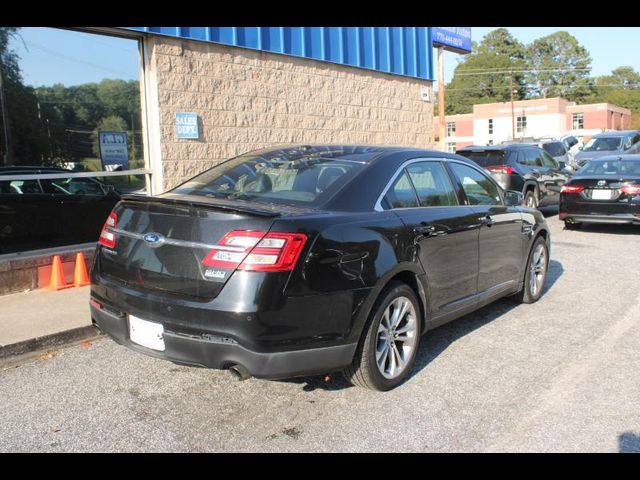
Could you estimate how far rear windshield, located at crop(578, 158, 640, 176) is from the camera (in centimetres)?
1067

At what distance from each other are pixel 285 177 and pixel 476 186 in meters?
2.06

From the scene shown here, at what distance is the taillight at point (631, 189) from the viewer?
10117 mm

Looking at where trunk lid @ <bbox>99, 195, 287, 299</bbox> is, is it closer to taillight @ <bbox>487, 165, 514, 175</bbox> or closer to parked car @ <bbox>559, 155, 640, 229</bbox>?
parked car @ <bbox>559, 155, 640, 229</bbox>

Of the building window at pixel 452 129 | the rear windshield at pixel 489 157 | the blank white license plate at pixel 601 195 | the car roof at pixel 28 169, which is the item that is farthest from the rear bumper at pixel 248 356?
the building window at pixel 452 129

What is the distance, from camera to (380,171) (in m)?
4.12

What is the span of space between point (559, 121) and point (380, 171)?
76.3 m

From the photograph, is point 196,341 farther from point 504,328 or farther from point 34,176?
point 34,176

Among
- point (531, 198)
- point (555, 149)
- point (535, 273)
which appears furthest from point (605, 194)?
point (555, 149)

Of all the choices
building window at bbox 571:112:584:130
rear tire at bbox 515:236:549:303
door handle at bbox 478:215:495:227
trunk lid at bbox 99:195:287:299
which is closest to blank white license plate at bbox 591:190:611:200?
rear tire at bbox 515:236:549:303

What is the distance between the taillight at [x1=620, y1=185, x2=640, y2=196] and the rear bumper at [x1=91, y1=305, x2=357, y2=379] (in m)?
8.51

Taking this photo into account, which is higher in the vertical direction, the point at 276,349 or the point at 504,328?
the point at 276,349

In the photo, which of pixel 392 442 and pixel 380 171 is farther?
pixel 380 171

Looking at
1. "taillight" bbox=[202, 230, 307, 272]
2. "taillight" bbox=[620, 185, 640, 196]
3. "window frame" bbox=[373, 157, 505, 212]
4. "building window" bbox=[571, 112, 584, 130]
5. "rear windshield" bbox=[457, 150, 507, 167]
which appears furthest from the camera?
"building window" bbox=[571, 112, 584, 130]
